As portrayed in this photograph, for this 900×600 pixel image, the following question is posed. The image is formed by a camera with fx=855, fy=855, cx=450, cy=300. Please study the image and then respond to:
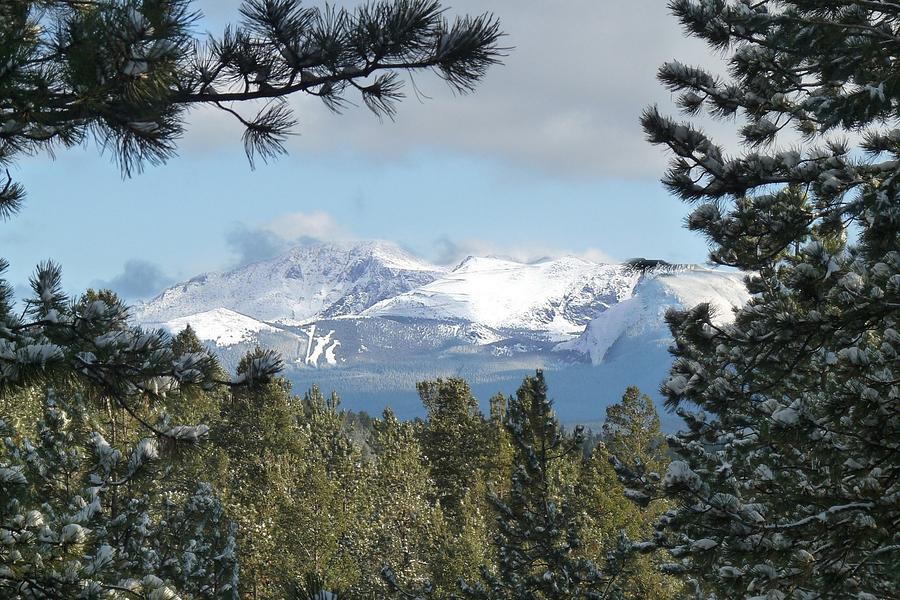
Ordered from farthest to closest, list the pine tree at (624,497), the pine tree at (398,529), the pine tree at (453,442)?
the pine tree at (453,442) → the pine tree at (398,529) → the pine tree at (624,497)

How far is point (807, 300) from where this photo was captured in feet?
21.9

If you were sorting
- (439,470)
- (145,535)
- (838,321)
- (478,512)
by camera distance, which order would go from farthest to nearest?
(439,470) < (478,512) < (145,535) < (838,321)

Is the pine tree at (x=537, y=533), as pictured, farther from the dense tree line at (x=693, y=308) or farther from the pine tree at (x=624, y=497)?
the pine tree at (x=624, y=497)

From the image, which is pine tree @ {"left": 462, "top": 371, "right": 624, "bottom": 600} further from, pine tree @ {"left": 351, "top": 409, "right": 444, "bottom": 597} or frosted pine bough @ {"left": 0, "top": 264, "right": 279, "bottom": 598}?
pine tree @ {"left": 351, "top": 409, "right": 444, "bottom": 597}

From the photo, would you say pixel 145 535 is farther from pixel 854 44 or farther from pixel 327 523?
pixel 327 523

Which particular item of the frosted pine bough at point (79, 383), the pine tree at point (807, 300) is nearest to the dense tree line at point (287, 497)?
the frosted pine bough at point (79, 383)

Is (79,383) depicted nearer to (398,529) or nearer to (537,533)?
(537,533)

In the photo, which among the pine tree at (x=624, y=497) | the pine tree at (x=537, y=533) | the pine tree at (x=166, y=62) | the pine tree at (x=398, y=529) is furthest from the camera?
the pine tree at (x=398, y=529)

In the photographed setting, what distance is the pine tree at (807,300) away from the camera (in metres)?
5.70

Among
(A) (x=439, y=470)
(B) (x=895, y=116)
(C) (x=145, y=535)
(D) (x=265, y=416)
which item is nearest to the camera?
(B) (x=895, y=116)

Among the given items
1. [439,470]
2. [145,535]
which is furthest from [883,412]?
[439,470]

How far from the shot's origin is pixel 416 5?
197 inches

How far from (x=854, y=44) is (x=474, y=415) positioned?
3918 cm

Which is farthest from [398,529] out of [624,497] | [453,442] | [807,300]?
[807,300]
